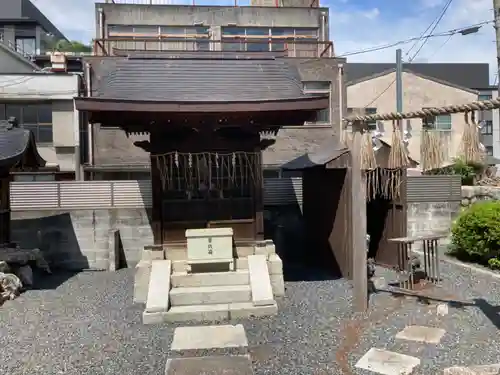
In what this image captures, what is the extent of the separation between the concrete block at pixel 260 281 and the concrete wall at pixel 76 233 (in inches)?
183

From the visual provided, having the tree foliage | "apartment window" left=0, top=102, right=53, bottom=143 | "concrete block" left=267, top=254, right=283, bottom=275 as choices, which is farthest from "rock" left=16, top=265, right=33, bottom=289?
the tree foliage

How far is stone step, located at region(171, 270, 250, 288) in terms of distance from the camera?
8930mm

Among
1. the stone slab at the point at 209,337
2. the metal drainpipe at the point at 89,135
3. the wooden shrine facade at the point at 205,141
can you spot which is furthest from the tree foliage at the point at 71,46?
the stone slab at the point at 209,337

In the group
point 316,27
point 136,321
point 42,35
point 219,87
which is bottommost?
point 136,321

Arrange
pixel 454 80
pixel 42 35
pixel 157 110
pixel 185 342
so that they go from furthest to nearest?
pixel 454 80 < pixel 42 35 < pixel 157 110 < pixel 185 342

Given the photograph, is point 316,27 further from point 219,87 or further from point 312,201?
point 219,87

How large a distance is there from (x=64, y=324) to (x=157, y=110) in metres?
3.97

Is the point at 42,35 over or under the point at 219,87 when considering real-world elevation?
over

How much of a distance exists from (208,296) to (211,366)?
105 inches

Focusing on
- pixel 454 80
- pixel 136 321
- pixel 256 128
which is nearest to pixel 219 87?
pixel 256 128

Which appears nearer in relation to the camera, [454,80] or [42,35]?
[42,35]

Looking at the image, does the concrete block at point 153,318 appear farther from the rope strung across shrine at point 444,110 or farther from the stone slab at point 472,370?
the rope strung across shrine at point 444,110

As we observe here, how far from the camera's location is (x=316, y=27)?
78.9 ft

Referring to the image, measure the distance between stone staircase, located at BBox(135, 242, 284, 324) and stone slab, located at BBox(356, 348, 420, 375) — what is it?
7.87ft
